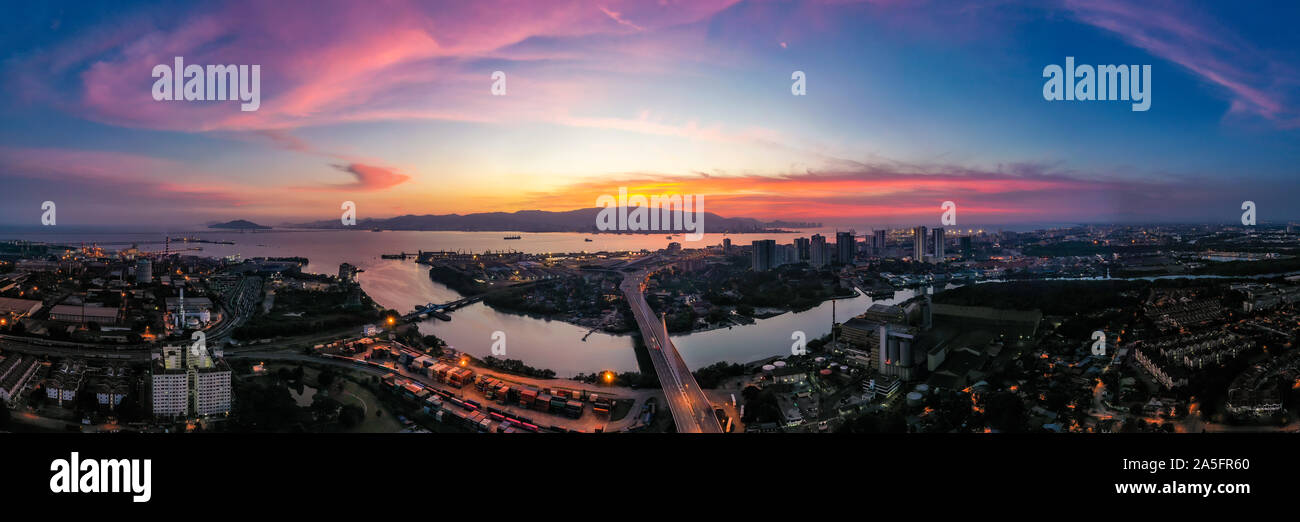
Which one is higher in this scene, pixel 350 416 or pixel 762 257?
pixel 762 257

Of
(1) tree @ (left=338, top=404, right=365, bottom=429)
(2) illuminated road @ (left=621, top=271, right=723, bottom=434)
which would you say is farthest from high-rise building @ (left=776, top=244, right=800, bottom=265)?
(1) tree @ (left=338, top=404, right=365, bottom=429)

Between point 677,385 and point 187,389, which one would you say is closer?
point 187,389

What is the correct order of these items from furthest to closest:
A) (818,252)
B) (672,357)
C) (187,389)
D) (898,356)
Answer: (818,252) < (672,357) < (898,356) < (187,389)

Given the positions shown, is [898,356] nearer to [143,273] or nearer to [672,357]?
[672,357]

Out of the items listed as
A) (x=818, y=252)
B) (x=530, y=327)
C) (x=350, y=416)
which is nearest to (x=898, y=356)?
(x=350, y=416)

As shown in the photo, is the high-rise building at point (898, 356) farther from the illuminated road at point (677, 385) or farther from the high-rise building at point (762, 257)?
the high-rise building at point (762, 257)
